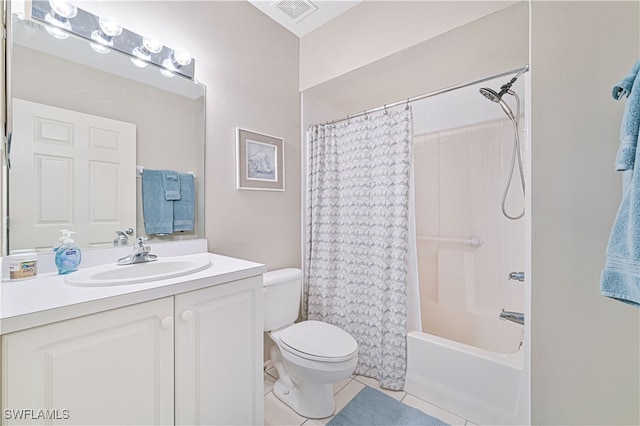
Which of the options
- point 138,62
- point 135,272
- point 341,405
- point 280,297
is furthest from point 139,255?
point 341,405

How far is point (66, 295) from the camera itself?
769 millimetres

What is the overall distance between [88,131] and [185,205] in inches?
20.4

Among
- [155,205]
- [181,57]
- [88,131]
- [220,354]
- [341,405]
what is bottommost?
[341,405]

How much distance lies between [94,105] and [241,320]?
45.7 inches

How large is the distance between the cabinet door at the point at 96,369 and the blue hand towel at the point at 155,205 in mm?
619

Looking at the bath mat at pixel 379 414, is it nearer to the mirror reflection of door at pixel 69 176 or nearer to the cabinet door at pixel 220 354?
the cabinet door at pixel 220 354

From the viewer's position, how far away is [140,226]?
4.28 feet

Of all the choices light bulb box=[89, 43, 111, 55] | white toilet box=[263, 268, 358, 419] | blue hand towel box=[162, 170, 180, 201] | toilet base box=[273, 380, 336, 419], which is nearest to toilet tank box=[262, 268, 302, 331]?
white toilet box=[263, 268, 358, 419]

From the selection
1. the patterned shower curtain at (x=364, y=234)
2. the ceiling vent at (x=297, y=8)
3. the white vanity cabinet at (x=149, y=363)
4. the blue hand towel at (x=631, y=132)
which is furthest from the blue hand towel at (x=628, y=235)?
the ceiling vent at (x=297, y=8)

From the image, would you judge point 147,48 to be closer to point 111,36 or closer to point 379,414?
point 111,36

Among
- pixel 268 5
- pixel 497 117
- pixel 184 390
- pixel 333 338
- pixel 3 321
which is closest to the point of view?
pixel 3 321

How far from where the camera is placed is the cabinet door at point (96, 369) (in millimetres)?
648

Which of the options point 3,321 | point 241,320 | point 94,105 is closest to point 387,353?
point 241,320

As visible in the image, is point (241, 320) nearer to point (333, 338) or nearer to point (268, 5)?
point (333, 338)
